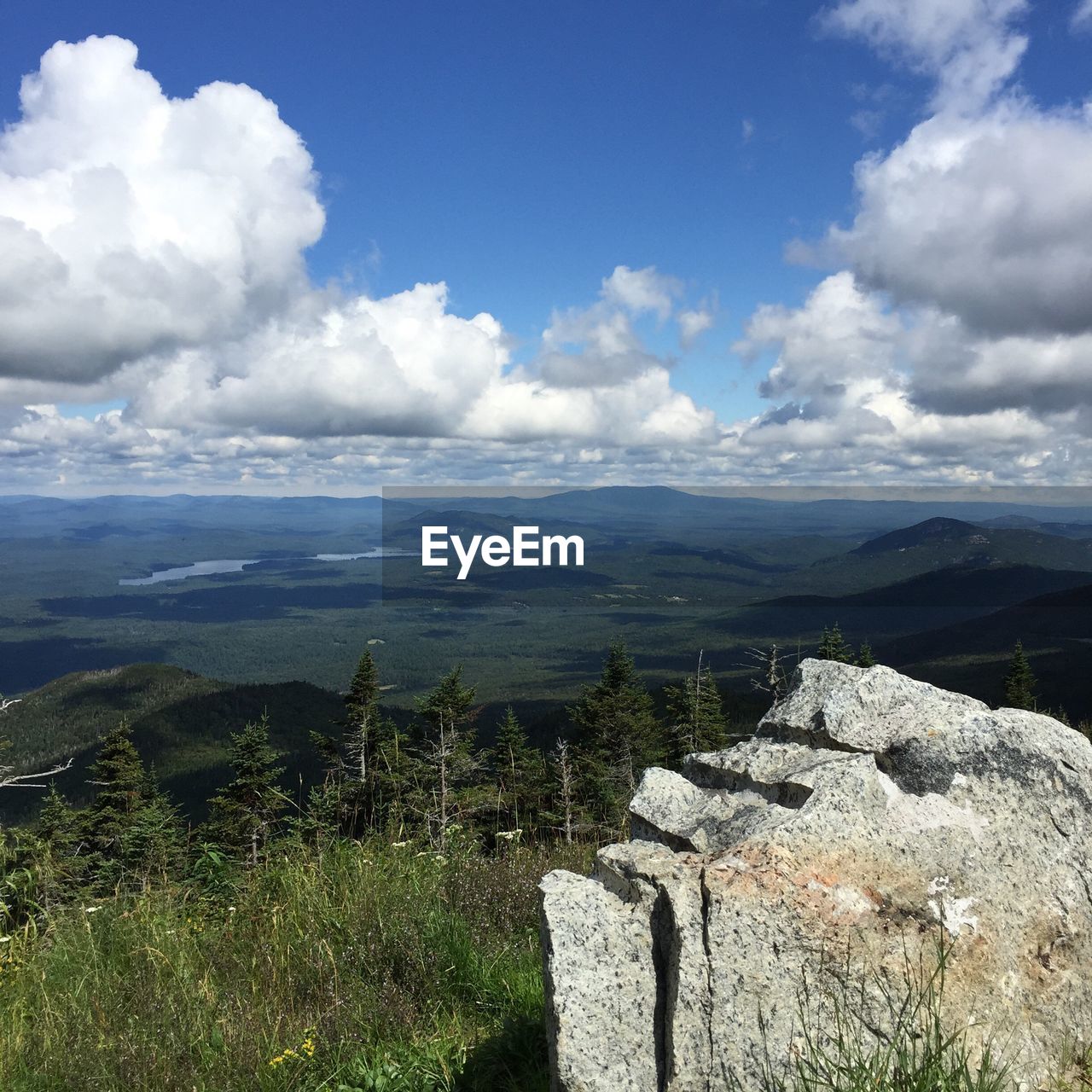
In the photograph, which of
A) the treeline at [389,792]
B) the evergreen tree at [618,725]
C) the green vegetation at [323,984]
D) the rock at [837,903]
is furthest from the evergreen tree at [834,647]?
the rock at [837,903]

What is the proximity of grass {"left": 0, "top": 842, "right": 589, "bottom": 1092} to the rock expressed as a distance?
33.5 inches

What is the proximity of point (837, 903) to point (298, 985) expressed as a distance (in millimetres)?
3411

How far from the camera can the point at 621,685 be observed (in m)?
45.1

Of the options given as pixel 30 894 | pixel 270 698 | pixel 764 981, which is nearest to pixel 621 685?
pixel 30 894

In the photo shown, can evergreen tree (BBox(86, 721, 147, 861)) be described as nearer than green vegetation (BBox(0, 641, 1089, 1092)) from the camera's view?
No

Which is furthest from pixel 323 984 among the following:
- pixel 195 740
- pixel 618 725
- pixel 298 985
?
pixel 195 740

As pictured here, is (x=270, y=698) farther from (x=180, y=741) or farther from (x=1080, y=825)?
(x=1080, y=825)

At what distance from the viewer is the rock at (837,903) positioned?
3676mm

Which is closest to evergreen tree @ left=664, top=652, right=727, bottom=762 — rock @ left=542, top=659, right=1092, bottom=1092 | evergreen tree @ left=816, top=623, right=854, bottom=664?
evergreen tree @ left=816, top=623, right=854, bottom=664

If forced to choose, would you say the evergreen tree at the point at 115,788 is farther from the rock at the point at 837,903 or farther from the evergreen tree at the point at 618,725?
the rock at the point at 837,903

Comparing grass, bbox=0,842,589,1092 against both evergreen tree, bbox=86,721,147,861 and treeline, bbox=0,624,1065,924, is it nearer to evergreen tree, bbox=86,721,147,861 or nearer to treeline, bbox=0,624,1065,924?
treeline, bbox=0,624,1065,924

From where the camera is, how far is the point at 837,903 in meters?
4.05

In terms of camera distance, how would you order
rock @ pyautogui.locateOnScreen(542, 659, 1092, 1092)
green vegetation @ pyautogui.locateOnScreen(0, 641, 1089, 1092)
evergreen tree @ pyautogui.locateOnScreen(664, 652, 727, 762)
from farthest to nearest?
evergreen tree @ pyautogui.locateOnScreen(664, 652, 727, 762)
green vegetation @ pyautogui.locateOnScreen(0, 641, 1089, 1092)
rock @ pyautogui.locateOnScreen(542, 659, 1092, 1092)

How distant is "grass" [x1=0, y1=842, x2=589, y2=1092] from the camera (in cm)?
432
